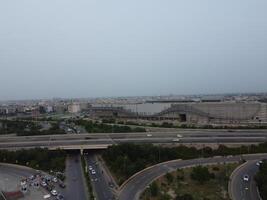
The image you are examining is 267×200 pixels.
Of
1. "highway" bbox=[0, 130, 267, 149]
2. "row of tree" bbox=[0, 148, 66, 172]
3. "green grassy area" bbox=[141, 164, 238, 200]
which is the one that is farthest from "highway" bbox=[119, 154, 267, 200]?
"row of tree" bbox=[0, 148, 66, 172]

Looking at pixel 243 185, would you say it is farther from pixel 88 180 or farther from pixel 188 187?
pixel 88 180

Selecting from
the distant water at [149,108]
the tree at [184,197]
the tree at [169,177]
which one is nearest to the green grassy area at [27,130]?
the distant water at [149,108]

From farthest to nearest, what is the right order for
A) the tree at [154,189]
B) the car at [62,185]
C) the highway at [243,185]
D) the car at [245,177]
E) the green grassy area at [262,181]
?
1. the car at [62,185]
2. the car at [245,177]
3. the tree at [154,189]
4. the highway at [243,185]
5. the green grassy area at [262,181]

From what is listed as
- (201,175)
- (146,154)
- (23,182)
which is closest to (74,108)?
(146,154)

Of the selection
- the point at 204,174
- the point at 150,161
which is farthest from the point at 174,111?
the point at 204,174

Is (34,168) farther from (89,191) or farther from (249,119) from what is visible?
(249,119)

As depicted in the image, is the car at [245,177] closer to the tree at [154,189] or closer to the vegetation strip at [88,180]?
the tree at [154,189]

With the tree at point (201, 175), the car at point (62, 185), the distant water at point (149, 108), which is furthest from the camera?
the distant water at point (149, 108)
